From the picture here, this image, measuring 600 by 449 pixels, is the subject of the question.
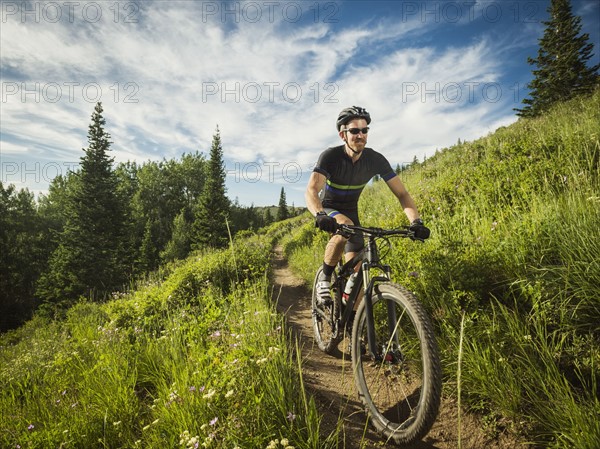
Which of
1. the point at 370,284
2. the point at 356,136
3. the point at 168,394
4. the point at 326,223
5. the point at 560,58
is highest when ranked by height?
the point at 560,58

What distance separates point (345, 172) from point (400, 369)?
8.68 ft

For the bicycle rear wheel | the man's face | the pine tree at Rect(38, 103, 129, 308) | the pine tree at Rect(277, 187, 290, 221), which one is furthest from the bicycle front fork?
the pine tree at Rect(277, 187, 290, 221)

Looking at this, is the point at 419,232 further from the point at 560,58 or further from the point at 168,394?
the point at 560,58

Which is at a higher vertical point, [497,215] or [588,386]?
[497,215]

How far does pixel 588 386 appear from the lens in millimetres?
2223

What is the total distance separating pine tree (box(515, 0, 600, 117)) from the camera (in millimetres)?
27219

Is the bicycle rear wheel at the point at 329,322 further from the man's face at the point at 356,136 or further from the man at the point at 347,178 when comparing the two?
the man's face at the point at 356,136

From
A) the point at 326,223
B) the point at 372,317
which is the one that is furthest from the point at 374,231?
the point at 372,317

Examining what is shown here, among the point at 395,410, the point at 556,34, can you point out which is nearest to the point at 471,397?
the point at 395,410

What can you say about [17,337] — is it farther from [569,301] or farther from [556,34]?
[556,34]

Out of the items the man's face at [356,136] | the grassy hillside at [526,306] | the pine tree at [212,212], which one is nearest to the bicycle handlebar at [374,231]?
the grassy hillside at [526,306]

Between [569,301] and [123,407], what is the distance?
4.78 metres

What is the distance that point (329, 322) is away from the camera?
4.17m

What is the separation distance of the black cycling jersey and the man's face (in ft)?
0.63
